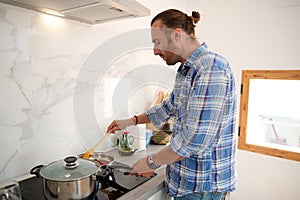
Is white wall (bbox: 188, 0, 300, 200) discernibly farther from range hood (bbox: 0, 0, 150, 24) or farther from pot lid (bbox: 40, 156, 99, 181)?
pot lid (bbox: 40, 156, 99, 181)

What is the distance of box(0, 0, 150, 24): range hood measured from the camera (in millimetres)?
866

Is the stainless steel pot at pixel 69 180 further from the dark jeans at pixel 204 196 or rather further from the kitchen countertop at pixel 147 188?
the dark jeans at pixel 204 196

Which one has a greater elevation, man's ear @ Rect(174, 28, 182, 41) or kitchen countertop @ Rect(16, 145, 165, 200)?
man's ear @ Rect(174, 28, 182, 41)

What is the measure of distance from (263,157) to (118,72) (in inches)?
66.2

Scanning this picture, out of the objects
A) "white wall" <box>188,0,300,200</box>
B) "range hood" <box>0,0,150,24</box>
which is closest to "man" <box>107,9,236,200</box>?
"range hood" <box>0,0,150,24</box>

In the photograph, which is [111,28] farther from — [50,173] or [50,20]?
[50,173]

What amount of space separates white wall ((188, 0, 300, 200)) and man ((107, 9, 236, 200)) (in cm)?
147

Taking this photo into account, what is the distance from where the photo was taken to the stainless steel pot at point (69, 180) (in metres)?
0.74

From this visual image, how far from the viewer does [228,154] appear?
845 mm

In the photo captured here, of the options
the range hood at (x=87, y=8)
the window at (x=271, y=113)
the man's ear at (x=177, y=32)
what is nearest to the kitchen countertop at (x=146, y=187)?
the man's ear at (x=177, y=32)

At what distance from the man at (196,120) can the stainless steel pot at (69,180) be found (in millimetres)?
189

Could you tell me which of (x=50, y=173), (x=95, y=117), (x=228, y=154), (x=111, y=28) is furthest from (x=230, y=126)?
(x=111, y=28)

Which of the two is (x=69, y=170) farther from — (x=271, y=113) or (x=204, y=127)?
(x=271, y=113)

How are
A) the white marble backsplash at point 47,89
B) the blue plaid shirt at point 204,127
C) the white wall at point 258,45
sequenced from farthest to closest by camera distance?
the white wall at point 258,45
the white marble backsplash at point 47,89
the blue plaid shirt at point 204,127
